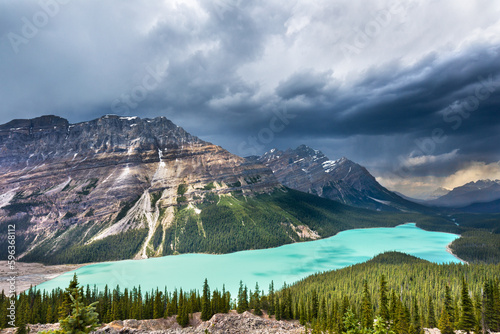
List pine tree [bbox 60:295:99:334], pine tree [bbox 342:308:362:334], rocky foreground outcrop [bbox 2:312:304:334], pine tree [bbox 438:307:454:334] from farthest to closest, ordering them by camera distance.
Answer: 1. pine tree [bbox 438:307:454:334]
2. rocky foreground outcrop [bbox 2:312:304:334]
3. pine tree [bbox 342:308:362:334]
4. pine tree [bbox 60:295:99:334]

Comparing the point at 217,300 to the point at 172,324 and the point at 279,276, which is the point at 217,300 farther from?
the point at 279,276

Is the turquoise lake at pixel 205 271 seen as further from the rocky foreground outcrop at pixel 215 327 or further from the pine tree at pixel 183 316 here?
the rocky foreground outcrop at pixel 215 327

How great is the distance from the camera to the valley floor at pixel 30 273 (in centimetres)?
14139

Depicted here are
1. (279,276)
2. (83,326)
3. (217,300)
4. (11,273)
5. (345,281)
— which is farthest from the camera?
(11,273)

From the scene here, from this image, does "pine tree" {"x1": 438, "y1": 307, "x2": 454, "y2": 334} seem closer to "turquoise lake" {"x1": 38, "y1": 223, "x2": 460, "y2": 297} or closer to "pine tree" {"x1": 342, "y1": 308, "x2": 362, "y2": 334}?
"pine tree" {"x1": 342, "y1": 308, "x2": 362, "y2": 334}

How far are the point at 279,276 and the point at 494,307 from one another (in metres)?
Answer: 90.6

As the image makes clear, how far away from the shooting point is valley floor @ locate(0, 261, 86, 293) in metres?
141

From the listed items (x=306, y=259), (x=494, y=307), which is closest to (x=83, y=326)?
(x=494, y=307)

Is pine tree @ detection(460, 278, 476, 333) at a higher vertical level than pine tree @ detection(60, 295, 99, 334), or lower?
lower

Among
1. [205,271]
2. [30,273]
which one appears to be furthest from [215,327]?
[30,273]

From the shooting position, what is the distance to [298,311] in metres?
82.1

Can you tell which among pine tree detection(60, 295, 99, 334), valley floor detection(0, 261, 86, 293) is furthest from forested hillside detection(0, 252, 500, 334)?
valley floor detection(0, 261, 86, 293)

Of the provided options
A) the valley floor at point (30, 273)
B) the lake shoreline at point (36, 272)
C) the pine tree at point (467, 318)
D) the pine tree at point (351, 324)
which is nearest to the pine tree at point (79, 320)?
the pine tree at point (351, 324)

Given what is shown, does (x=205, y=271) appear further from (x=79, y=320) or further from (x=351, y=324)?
(x=79, y=320)
